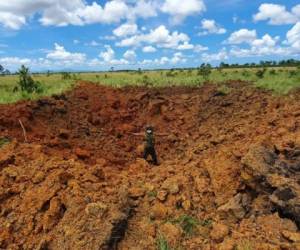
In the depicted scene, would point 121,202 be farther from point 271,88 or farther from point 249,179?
point 271,88

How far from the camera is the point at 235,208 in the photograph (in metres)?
5.64

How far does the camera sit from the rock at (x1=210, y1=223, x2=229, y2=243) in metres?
5.11

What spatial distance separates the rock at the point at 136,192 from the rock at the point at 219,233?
4.32ft

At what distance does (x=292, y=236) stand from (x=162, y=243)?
1.60 m

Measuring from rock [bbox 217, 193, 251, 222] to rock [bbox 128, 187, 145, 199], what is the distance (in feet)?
3.85

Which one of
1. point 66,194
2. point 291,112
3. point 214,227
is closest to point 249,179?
point 214,227

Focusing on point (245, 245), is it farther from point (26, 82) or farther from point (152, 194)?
point (26, 82)

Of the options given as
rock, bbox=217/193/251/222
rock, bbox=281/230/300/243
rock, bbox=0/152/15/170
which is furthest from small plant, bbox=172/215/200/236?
rock, bbox=0/152/15/170

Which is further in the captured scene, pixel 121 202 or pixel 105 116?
pixel 105 116

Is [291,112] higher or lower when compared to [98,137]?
higher

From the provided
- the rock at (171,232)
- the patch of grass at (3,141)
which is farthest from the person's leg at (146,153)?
the rock at (171,232)

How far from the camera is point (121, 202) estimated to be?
5.67 meters

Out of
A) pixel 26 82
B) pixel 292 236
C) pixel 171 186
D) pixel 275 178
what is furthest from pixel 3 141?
pixel 26 82

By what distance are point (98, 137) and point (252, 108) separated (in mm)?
5243
